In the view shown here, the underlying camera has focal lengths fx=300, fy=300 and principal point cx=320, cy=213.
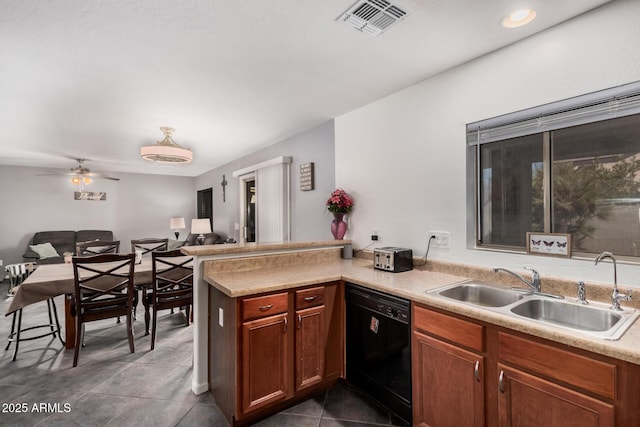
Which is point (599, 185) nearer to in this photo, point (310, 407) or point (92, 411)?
point (310, 407)

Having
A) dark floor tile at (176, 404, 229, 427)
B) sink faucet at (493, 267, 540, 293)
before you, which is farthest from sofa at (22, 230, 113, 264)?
sink faucet at (493, 267, 540, 293)

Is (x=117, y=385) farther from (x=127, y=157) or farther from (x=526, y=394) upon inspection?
(x=127, y=157)

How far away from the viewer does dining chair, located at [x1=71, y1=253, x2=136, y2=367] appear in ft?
8.61

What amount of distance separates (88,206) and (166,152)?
195 inches

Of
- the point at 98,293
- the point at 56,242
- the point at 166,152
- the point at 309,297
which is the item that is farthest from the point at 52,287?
the point at 56,242

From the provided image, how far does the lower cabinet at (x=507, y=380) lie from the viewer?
111cm

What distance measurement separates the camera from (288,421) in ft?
6.41

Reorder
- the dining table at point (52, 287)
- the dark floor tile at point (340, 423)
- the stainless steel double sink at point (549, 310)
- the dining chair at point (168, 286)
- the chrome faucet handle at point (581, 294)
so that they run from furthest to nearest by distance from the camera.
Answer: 1. the dining chair at point (168, 286)
2. the dining table at point (52, 287)
3. the dark floor tile at point (340, 423)
4. the chrome faucet handle at point (581, 294)
5. the stainless steel double sink at point (549, 310)

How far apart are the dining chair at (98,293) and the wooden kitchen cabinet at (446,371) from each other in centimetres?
257

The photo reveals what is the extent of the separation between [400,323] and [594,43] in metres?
1.92

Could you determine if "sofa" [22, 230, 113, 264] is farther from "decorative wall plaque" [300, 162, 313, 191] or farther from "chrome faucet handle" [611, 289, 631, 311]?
"chrome faucet handle" [611, 289, 631, 311]

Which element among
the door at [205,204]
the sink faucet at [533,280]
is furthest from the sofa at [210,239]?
the sink faucet at [533,280]

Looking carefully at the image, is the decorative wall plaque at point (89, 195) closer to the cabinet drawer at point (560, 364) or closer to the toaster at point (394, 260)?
the toaster at point (394, 260)

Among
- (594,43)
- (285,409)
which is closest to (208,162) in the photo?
(285,409)
